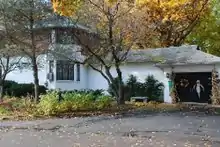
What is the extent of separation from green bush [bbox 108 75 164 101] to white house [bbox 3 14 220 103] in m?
0.38

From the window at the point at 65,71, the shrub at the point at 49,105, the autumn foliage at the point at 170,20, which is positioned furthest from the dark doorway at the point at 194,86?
the shrub at the point at 49,105

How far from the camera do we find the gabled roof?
30805 millimetres

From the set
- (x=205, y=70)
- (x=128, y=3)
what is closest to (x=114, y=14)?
(x=128, y=3)

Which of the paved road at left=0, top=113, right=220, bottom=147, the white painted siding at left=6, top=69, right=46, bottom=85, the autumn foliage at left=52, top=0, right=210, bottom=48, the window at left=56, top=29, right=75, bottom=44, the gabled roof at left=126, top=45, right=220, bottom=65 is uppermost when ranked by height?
the autumn foliage at left=52, top=0, right=210, bottom=48

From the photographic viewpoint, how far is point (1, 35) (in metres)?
25.6

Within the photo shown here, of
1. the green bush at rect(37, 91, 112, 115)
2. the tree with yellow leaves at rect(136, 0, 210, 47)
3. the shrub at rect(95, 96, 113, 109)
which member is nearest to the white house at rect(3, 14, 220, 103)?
the tree with yellow leaves at rect(136, 0, 210, 47)

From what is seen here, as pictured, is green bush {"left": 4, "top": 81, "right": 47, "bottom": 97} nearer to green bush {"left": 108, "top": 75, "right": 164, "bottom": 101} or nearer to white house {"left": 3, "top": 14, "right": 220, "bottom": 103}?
white house {"left": 3, "top": 14, "right": 220, "bottom": 103}

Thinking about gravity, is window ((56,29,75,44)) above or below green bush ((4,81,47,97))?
above

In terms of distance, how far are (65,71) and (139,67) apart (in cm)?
610

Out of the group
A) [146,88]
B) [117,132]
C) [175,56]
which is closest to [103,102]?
[146,88]

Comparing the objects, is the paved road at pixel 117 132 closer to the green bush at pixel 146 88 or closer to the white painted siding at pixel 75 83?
the green bush at pixel 146 88

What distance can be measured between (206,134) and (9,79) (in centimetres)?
2726

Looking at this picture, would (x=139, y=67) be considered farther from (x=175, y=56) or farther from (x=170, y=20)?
(x=170, y=20)

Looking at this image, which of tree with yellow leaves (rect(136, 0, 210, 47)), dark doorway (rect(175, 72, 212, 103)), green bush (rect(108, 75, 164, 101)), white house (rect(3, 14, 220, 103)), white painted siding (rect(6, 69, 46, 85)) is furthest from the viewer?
tree with yellow leaves (rect(136, 0, 210, 47))
